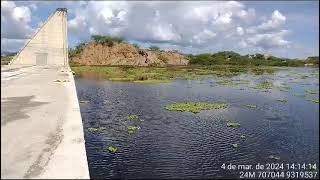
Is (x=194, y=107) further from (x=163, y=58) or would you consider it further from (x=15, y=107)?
→ (x=163, y=58)

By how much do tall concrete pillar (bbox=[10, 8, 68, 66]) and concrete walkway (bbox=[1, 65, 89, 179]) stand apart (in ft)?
136

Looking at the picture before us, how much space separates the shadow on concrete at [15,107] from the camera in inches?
762

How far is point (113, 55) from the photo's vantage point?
14738 centimetres

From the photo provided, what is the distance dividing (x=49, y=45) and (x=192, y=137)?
50.1 meters

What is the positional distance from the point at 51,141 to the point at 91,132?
9043mm

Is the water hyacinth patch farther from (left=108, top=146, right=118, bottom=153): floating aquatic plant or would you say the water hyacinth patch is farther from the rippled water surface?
(left=108, top=146, right=118, bottom=153): floating aquatic plant

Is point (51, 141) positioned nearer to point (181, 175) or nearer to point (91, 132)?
point (181, 175)

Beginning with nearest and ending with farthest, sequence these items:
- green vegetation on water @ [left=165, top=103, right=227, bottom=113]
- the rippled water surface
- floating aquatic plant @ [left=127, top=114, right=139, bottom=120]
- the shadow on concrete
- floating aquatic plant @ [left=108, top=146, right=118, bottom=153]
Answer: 1. the rippled water surface
2. the shadow on concrete
3. floating aquatic plant @ [left=108, top=146, right=118, bottom=153]
4. floating aquatic plant @ [left=127, top=114, right=139, bottom=120]
5. green vegetation on water @ [left=165, top=103, right=227, bottom=113]

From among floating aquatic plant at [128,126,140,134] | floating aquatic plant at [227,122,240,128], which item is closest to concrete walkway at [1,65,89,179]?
floating aquatic plant at [128,126,140,134]

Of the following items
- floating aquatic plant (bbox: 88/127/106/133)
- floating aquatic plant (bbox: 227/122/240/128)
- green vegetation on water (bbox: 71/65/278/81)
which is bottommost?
floating aquatic plant (bbox: 88/127/106/133)

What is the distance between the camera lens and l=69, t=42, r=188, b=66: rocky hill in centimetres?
14250

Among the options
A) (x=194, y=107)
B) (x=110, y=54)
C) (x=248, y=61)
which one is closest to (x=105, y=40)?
(x=110, y=54)

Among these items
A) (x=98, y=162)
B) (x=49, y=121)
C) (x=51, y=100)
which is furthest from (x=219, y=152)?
(x=51, y=100)

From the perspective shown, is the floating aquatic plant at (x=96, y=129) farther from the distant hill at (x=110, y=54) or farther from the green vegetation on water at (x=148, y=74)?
the distant hill at (x=110, y=54)
